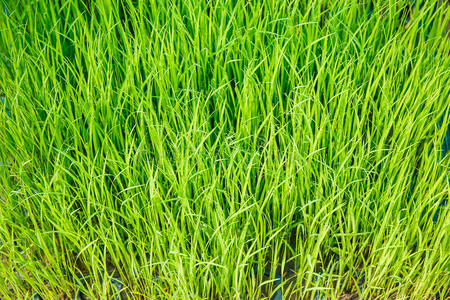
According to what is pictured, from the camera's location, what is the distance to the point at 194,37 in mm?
1448

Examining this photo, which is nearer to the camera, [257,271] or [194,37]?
→ [257,271]

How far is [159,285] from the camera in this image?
1.19m

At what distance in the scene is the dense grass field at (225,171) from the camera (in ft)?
3.93

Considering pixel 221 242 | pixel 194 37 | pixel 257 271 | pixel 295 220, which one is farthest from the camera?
pixel 194 37

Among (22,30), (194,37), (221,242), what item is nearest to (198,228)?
(221,242)

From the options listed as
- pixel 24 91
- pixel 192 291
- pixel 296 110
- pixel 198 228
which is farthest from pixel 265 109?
pixel 24 91

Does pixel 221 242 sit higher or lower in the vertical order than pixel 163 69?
lower

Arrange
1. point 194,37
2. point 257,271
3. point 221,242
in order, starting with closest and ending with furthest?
1. point 221,242
2. point 257,271
3. point 194,37

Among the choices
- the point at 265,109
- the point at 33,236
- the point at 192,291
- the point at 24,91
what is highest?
the point at 24,91

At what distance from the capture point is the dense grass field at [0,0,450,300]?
1.20 meters

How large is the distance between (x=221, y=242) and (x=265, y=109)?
504 mm

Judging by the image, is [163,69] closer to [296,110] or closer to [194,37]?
[194,37]

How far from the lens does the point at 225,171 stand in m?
1.20

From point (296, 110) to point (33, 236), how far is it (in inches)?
34.1
